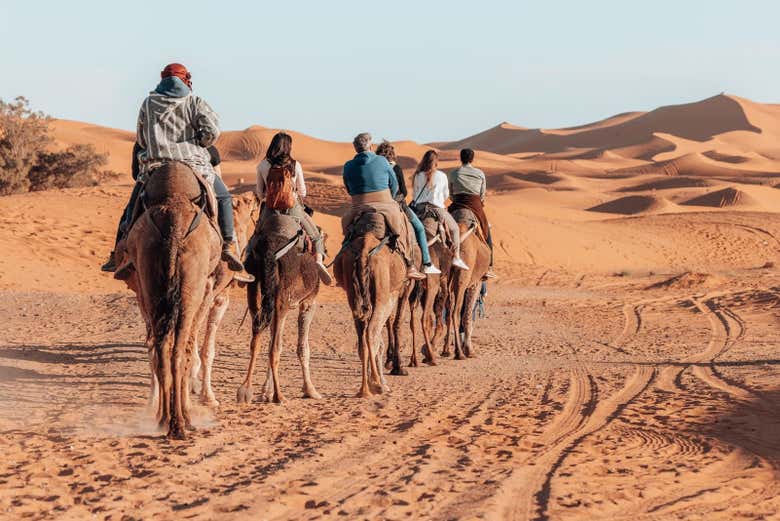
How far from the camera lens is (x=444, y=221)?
13.3 meters

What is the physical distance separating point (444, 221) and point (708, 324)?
7.70 meters

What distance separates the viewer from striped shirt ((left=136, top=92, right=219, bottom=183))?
8.32 meters

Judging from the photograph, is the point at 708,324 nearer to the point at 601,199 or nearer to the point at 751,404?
the point at 751,404

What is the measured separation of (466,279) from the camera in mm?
14242

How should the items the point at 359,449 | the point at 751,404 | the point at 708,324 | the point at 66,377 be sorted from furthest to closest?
the point at 708,324, the point at 66,377, the point at 751,404, the point at 359,449

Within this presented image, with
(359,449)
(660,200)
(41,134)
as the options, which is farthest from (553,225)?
(359,449)

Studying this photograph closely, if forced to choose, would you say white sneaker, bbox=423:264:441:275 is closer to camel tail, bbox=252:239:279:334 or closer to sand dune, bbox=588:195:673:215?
camel tail, bbox=252:239:279:334

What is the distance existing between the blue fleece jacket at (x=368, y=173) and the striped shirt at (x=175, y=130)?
2391mm

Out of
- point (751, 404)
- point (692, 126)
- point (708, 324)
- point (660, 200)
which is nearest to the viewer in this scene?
point (751, 404)

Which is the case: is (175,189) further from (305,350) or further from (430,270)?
(430,270)

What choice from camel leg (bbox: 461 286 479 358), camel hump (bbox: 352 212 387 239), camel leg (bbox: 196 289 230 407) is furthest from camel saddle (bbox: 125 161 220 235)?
camel leg (bbox: 461 286 479 358)

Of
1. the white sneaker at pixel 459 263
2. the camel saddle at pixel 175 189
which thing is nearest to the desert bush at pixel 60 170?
the white sneaker at pixel 459 263

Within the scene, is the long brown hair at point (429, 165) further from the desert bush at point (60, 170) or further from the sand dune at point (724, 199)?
the sand dune at point (724, 199)

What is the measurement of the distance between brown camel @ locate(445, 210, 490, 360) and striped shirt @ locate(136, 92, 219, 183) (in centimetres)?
613
